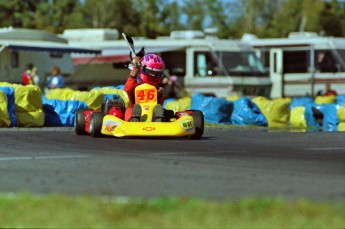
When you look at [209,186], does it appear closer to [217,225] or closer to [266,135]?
[217,225]

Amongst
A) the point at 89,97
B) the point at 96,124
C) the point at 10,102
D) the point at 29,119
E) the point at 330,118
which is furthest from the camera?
the point at 330,118

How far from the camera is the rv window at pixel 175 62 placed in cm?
4503

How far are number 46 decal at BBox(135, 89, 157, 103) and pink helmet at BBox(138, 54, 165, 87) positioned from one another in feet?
0.90

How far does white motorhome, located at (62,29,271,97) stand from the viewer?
43.7 meters

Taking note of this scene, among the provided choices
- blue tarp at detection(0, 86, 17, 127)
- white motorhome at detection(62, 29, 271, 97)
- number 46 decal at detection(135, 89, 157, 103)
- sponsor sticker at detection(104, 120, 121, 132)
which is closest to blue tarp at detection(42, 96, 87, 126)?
blue tarp at detection(0, 86, 17, 127)

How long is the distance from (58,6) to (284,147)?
7334cm

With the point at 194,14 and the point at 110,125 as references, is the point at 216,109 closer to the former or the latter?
the point at 110,125

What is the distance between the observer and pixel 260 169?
12.6 m

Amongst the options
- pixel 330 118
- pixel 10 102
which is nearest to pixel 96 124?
pixel 10 102

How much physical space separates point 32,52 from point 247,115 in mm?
17877

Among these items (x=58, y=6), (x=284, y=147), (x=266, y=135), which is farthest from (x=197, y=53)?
(x=58, y=6)

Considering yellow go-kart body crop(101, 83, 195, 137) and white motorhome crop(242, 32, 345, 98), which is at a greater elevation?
yellow go-kart body crop(101, 83, 195, 137)

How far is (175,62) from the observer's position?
45469mm

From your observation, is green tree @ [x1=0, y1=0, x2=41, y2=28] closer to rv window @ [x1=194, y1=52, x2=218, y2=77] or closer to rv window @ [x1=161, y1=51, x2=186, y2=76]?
rv window @ [x1=161, y1=51, x2=186, y2=76]
